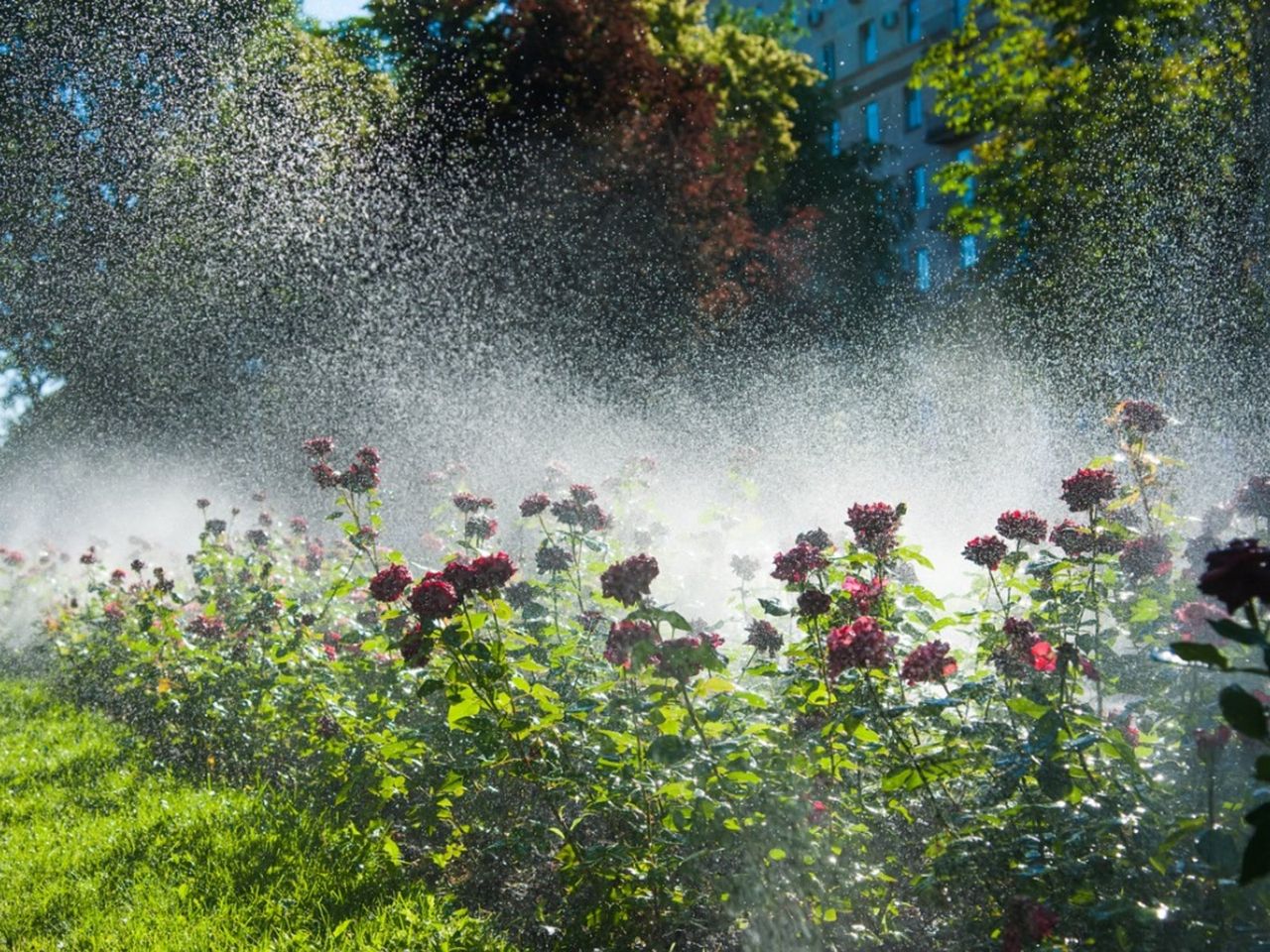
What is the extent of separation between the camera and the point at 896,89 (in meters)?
24.0

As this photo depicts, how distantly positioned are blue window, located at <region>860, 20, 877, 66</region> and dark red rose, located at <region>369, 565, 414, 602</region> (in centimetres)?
2601

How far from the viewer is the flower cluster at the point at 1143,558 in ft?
8.85

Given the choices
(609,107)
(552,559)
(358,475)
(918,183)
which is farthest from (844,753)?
(918,183)

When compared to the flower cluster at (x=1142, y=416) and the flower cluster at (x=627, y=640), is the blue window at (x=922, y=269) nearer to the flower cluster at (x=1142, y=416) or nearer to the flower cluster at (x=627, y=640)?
the flower cluster at (x=1142, y=416)

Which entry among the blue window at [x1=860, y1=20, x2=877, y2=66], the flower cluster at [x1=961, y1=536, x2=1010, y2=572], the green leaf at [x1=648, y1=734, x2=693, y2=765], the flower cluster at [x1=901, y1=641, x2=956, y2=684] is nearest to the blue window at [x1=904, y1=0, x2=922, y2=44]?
the blue window at [x1=860, y1=20, x2=877, y2=66]

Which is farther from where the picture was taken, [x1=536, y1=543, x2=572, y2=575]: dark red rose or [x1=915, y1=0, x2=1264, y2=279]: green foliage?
[x1=915, y1=0, x2=1264, y2=279]: green foliage

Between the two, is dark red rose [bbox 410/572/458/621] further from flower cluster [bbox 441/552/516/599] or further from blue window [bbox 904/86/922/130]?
blue window [bbox 904/86/922/130]

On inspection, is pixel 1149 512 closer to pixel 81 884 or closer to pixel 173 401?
pixel 81 884

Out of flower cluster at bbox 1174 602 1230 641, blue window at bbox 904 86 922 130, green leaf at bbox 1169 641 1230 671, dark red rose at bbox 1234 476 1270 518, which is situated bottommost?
green leaf at bbox 1169 641 1230 671

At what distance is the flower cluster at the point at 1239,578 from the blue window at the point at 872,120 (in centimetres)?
2559

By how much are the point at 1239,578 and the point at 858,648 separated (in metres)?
0.81

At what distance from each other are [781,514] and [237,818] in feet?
13.1

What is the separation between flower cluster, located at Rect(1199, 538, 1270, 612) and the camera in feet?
3.31

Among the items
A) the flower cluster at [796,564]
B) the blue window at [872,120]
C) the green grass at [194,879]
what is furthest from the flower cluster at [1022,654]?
the blue window at [872,120]
